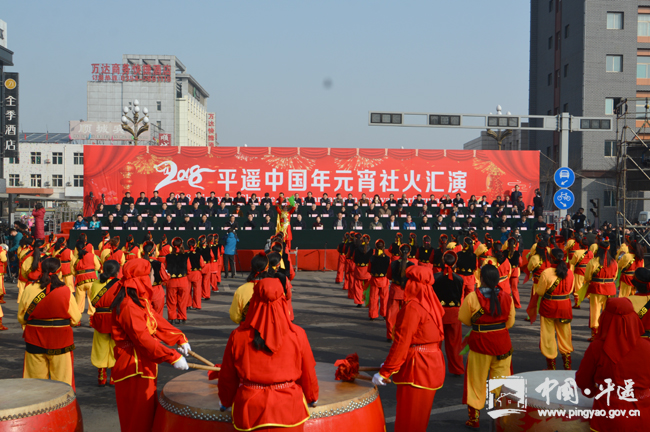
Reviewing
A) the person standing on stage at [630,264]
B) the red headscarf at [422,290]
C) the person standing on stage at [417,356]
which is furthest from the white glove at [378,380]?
the person standing on stage at [630,264]

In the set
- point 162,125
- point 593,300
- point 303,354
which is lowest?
point 593,300

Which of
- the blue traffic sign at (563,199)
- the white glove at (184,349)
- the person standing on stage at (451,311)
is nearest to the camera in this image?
the white glove at (184,349)

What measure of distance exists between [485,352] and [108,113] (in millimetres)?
102306

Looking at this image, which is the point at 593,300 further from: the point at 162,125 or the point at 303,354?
the point at 162,125

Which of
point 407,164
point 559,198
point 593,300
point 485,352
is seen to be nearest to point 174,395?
point 485,352

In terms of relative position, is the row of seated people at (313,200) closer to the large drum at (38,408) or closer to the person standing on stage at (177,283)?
the person standing on stage at (177,283)

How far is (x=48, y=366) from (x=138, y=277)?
1966mm

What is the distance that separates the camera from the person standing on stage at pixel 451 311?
27.5 ft

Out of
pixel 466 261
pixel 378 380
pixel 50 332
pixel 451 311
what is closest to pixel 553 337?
pixel 451 311

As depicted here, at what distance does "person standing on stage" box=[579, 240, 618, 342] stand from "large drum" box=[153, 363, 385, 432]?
7352 millimetres

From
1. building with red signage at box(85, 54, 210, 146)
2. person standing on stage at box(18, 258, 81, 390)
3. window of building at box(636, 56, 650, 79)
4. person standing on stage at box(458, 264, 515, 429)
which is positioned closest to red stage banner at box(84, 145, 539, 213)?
window of building at box(636, 56, 650, 79)

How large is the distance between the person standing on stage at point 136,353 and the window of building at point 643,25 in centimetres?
4541

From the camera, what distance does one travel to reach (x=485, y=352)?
6152 millimetres

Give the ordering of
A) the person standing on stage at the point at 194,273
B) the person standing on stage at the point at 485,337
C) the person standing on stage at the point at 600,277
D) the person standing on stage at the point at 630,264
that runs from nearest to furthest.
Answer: the person standing on stage at the point at 485,337
the person standing on stage at the point at 630,264
the person standing on stage at the point at 600,277
the person standing on stage at the point at 194,273
